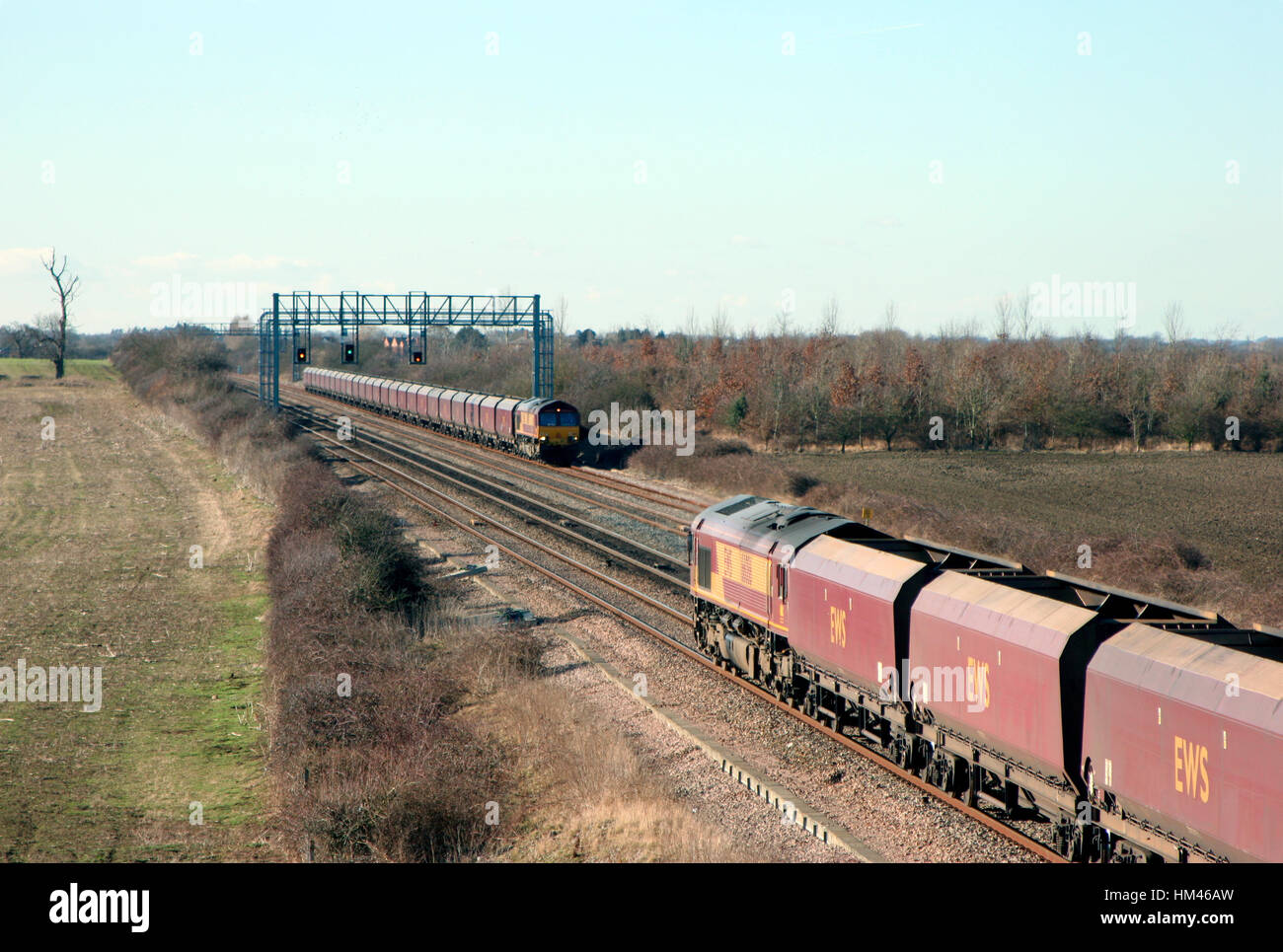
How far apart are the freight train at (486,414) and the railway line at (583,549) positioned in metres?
1.58

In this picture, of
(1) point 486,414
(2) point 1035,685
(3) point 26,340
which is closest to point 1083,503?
(1) point 486,414

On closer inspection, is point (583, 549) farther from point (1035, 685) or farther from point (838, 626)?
point (1035, 685)

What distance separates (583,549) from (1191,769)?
2305 cm

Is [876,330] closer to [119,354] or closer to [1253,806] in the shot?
[119,354]

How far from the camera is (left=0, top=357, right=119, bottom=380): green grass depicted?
124875mm

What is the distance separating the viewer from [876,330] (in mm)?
135250

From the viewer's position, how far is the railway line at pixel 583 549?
16094 millimetres

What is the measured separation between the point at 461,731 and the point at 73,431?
2755 inches

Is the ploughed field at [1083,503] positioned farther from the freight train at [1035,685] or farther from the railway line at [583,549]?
the freight train at [1035,685]

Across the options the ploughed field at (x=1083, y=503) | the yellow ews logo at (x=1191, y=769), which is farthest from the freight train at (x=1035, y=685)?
the ploughed field at (x=1083, y=503)


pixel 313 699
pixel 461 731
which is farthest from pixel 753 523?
pixel 313 699

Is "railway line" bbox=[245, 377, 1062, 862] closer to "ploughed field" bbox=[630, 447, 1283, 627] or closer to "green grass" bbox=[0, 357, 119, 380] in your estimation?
"ploughed field" bbox=[630, 447, 1283, 627]

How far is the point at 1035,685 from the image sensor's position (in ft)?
38.5
